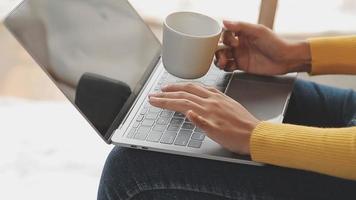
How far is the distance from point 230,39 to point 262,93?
0.11 metres

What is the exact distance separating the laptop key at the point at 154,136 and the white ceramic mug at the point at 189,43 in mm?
135

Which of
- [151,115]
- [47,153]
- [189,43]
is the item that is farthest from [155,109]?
[47,153]

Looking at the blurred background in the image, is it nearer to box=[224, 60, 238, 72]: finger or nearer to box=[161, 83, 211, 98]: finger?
box=[224, 60, 238, 72]: finger

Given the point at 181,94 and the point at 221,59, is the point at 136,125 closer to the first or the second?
the point at 181,94

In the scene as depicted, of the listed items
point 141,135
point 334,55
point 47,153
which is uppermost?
point 141,135

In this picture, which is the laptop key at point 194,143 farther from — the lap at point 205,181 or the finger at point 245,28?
the finger at point 245,28

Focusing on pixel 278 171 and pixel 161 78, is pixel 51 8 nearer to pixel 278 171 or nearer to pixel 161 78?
pixel 161 78

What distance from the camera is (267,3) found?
1.38 m

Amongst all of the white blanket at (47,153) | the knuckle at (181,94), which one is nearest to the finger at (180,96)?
the knuckle at (181,94)

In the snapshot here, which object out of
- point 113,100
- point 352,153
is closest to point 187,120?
point 113,100

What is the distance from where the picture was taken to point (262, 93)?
0.92m

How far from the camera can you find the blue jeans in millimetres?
764

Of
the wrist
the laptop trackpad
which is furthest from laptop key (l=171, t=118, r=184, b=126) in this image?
the wrist

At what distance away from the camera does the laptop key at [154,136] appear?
80cm
